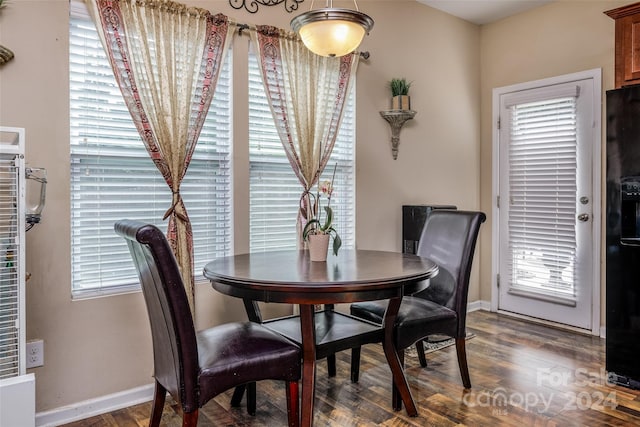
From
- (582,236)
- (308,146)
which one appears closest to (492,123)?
(582,236)

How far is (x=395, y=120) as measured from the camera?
365cm

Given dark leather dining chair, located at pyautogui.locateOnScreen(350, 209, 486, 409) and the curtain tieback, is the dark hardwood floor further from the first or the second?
the curtain tieback

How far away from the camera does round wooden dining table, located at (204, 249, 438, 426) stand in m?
1.84

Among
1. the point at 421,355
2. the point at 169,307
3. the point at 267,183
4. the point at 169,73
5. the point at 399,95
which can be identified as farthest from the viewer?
the point at 399,95

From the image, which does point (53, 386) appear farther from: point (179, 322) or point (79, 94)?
point (79, 94)

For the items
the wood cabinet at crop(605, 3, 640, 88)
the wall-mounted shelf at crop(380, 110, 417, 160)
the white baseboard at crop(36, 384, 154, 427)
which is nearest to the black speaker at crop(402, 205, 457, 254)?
the wall-mounted shelf at crop(380, 110, 417, 160)

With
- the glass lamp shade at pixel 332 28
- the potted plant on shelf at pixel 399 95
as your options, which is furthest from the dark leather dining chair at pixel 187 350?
the potted plant on shelf at pixel 399 95

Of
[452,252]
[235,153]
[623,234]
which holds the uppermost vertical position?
[235,153]

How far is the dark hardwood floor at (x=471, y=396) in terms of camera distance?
7.39ft

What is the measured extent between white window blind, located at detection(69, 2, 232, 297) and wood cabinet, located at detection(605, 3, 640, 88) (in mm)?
2642

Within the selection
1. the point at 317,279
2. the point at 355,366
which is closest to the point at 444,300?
the point at 355,366

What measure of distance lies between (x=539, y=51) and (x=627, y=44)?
4.51ft

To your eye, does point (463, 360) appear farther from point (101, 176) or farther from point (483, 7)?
point (483, 7)

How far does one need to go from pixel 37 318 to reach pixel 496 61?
4216mm
